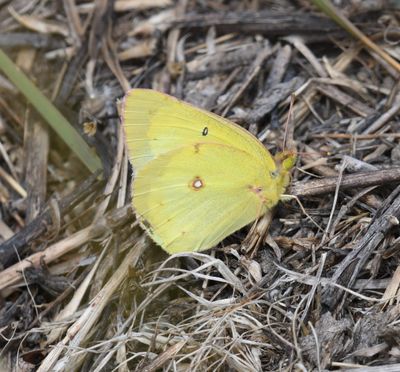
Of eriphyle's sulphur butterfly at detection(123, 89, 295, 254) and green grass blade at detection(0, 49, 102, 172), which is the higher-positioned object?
green grass blade at detection(0, 49, 102, 172)

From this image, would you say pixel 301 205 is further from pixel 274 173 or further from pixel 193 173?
pixel 193 173

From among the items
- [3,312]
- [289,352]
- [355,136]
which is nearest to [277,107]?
[355,136]

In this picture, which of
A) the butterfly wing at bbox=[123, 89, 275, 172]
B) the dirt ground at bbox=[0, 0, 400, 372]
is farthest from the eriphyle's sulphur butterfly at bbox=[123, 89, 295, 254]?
the dirt ground at bbox=[0, 0, 400, 372]

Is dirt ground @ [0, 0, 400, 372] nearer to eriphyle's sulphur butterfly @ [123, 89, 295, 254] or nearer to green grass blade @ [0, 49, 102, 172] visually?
green grass blade @ [0, 49, 102, 172]

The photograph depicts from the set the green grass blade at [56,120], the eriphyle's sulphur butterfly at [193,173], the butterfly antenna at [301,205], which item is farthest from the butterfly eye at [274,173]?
the green grass blade at [56,120]

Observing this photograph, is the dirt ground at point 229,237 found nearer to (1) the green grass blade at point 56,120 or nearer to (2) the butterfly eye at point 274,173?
(1) the green grass blade at point 56,120

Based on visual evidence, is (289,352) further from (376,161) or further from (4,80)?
(4,80)
